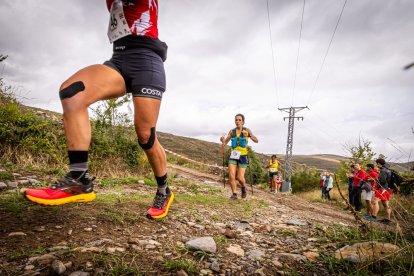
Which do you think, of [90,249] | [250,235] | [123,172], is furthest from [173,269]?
[123,172]

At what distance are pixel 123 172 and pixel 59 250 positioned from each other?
5.48 meters

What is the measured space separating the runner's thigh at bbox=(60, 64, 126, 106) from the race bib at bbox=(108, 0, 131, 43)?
0.37 metres

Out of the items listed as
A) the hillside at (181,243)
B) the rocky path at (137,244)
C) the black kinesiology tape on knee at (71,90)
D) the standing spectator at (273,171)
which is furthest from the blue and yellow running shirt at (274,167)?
the black kinesiology tape on knee at (71,90)

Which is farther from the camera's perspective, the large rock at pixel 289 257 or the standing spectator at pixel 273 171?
the standing spectator at pixel 273 171

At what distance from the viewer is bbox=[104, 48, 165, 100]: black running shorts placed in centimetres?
240

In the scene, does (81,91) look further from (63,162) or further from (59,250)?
(63,162)

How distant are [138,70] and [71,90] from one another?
24.1 inches

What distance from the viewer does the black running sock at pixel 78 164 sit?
2133 mm

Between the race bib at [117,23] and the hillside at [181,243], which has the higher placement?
the race bib at [117,23]

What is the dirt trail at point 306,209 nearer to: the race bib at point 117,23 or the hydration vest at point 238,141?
the hydration vest at point 238,141

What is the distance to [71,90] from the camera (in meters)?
2.10

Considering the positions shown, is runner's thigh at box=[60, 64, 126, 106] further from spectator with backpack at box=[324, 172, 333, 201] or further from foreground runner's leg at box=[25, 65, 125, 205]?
spectator with backpack at box=[324, 172, 333, 201]

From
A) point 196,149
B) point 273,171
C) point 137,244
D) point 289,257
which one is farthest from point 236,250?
point 196,149

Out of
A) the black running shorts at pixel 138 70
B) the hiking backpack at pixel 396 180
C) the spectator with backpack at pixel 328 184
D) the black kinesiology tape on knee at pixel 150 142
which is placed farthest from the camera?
the spectator with backpack at pixel 328 184
